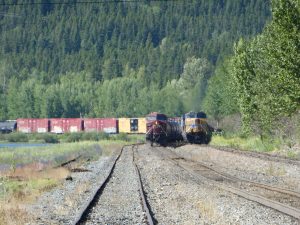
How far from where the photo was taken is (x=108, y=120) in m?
100

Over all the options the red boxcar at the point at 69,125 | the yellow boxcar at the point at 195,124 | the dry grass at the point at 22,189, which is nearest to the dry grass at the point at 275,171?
the dry grass at the point at 22,189

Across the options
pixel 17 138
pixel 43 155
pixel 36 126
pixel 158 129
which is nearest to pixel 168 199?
pixel 43 155

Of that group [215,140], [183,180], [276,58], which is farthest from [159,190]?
[215,140]

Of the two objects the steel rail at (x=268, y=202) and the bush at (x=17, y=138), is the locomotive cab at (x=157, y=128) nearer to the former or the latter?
the steel rail at (x=268, y=202)

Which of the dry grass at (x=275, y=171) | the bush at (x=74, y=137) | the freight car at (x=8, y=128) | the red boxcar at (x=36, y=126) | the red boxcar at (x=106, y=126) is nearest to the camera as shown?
the dry grass at (x=275, y=171)

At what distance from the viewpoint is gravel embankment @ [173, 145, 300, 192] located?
24.3 metres

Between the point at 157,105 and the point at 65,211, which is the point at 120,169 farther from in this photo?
the point at 157,105

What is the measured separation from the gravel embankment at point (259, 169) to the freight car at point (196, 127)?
13.8m

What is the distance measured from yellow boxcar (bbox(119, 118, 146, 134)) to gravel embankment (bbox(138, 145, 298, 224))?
69.7 metres

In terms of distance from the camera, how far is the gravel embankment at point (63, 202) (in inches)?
623

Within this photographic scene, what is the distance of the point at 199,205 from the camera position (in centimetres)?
1706

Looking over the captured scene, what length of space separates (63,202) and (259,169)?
505 inches

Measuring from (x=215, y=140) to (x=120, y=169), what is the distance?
35.4 meters

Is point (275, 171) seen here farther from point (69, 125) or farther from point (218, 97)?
point (69, 125)
